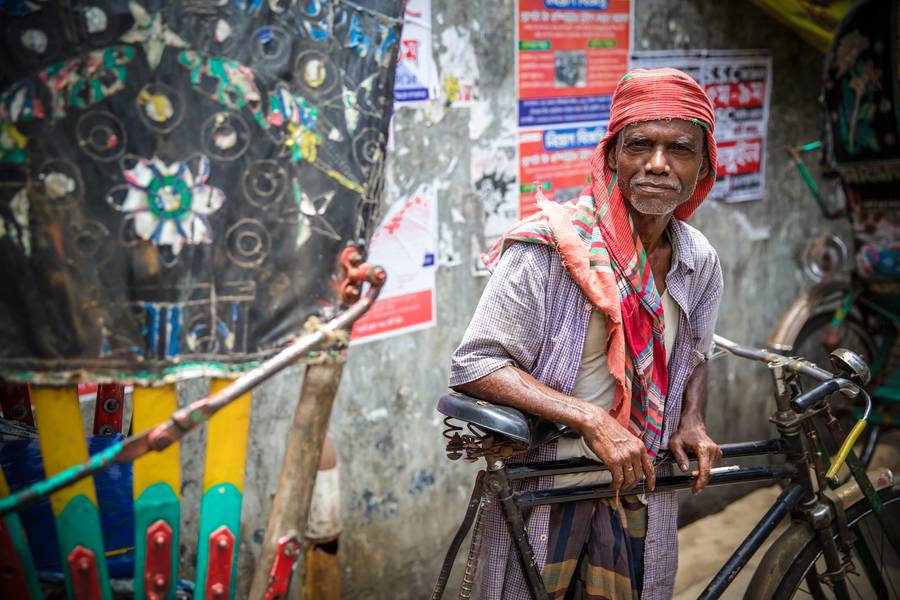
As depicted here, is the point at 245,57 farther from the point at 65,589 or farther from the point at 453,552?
the point at 453,552

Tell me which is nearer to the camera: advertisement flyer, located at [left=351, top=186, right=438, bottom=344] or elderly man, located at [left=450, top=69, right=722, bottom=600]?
elderly man, located at [left=450, top=69, right=722, bottom=600]

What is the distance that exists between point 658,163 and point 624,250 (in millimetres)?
215

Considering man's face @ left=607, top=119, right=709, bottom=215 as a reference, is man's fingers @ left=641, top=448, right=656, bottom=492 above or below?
below

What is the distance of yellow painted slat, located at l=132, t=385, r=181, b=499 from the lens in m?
1.29

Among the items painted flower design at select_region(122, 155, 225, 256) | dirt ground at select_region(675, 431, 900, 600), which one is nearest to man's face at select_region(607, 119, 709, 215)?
painted flower design at select_region(122, 155, 225, 256)

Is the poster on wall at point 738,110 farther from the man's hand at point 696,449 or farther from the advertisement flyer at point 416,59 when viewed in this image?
the man's hand at point 696,449

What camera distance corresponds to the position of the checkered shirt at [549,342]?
1.80 meters

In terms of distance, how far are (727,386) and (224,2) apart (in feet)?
12.6

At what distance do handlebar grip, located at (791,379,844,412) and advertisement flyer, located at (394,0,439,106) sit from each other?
5.23 ft

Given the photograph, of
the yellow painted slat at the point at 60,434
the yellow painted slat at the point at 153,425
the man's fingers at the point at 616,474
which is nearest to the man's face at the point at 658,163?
the man's fingers at the point at 616,474

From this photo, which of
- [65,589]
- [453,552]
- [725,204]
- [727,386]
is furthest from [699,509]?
[65,589]

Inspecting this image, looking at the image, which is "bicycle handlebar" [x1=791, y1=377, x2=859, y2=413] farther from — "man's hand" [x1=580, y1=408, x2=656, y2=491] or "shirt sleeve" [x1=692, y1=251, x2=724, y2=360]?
"man's hand" [x1=580, y1=408, x2=656, y2=491]

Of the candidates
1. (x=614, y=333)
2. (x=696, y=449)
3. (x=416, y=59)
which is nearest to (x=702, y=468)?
(x=696, y=449)

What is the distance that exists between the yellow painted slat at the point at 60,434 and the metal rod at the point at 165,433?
49 mm
